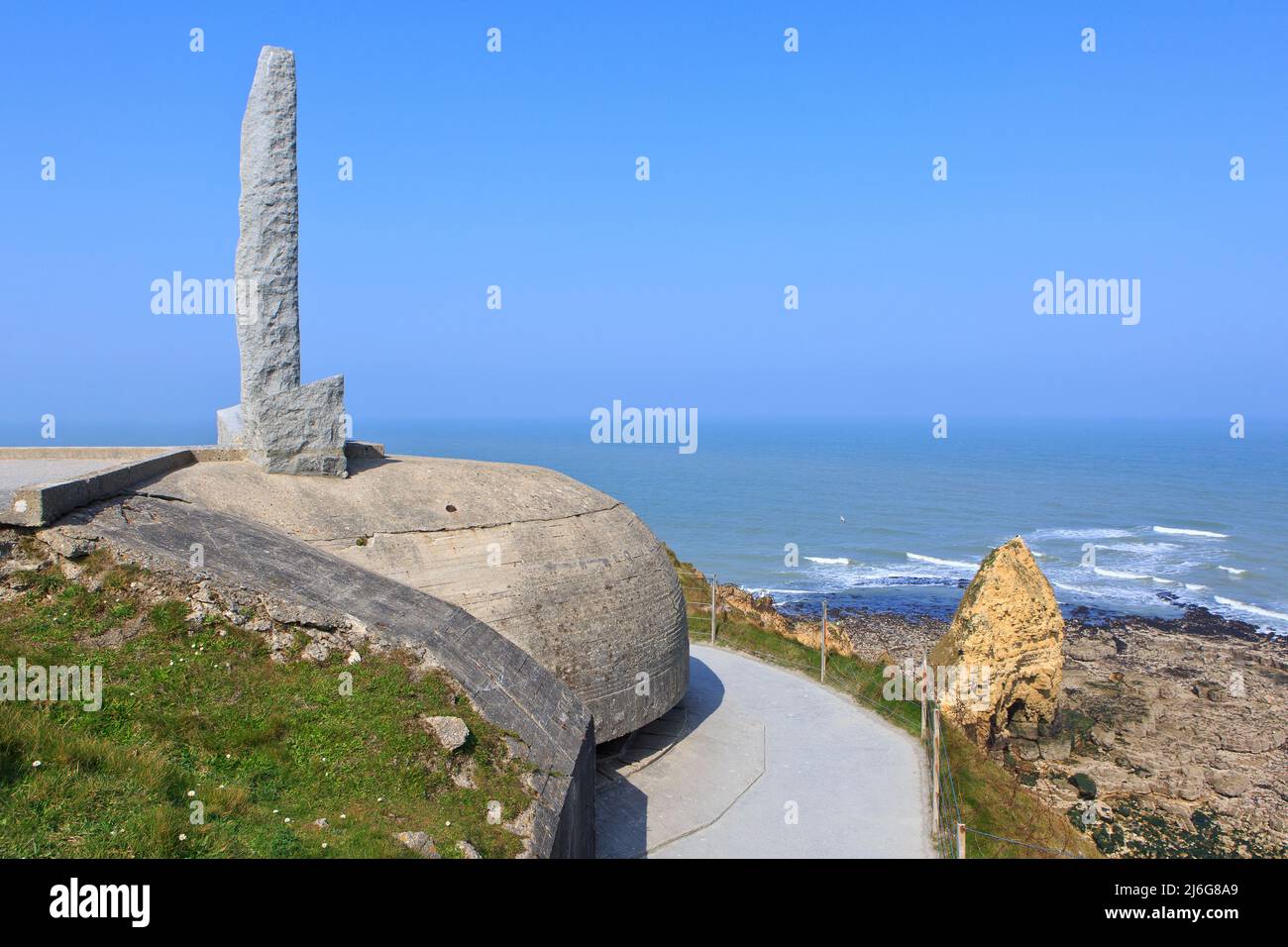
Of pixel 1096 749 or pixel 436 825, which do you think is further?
pixel 1096 749

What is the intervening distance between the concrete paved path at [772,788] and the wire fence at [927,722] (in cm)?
32

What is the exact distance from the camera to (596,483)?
9775cm

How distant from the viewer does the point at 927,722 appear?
63.6ft

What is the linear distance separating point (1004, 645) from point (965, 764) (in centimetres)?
581

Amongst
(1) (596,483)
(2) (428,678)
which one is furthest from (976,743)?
(1) (596,483)

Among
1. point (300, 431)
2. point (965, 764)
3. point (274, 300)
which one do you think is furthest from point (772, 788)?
point (274, 300)

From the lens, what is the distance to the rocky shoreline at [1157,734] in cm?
2123

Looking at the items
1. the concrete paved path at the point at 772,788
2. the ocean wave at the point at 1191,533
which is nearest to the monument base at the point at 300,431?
the concrete paved path at the point at 772,788

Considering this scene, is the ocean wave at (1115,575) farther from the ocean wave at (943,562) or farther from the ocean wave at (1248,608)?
the ocean wave at (943,562)

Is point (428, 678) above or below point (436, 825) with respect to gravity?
above

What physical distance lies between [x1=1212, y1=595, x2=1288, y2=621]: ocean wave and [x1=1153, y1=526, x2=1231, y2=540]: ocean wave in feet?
71.5

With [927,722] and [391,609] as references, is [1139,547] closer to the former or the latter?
[927,722]
